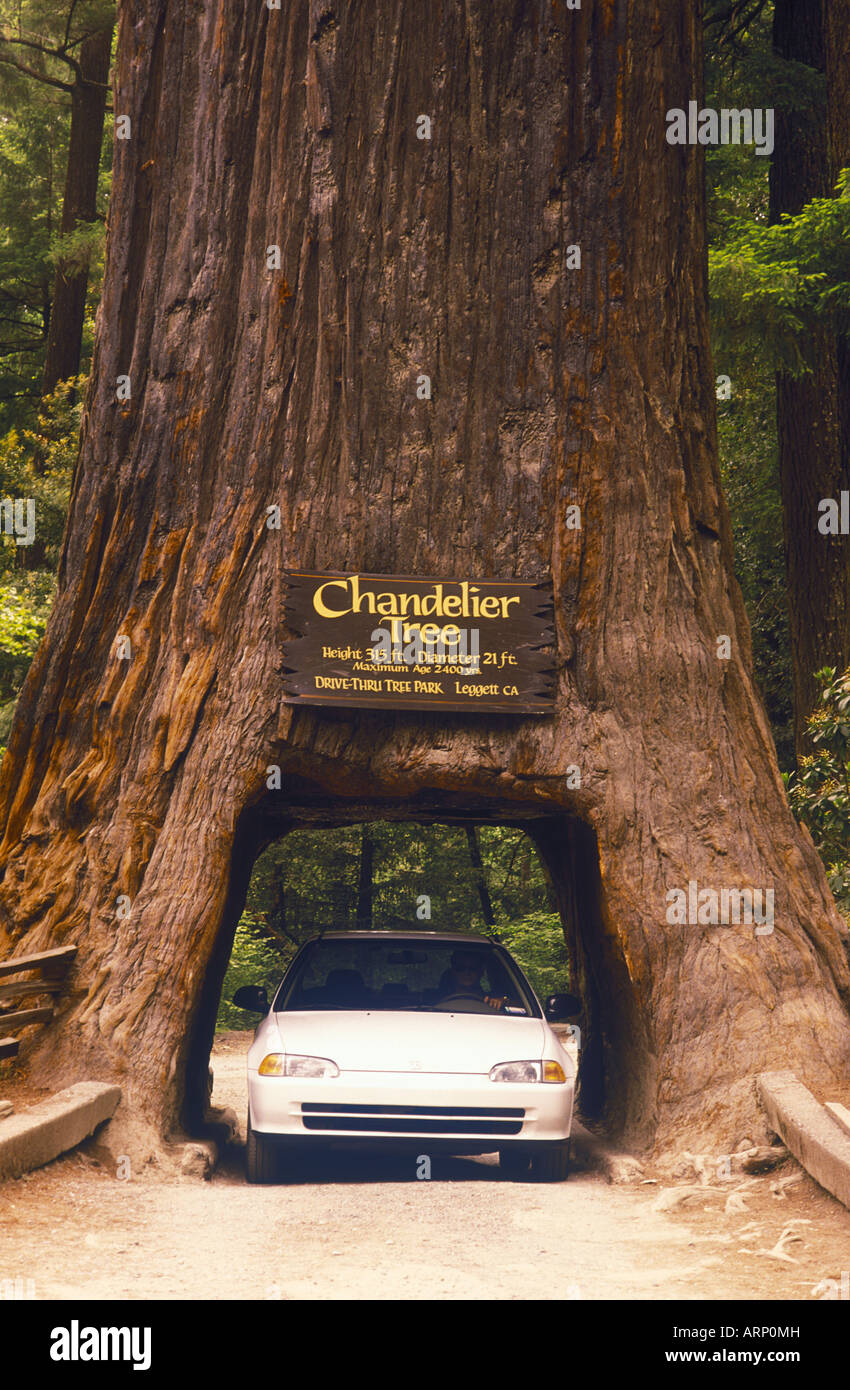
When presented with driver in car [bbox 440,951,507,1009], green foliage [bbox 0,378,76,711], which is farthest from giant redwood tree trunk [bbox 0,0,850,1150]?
green foliage [bbox 0,378,76,711]

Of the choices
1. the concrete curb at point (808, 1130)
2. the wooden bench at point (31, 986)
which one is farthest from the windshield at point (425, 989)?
the concrete curb at point (808, 1130)

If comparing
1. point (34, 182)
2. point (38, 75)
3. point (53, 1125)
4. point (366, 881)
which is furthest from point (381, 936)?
point (34, 182)

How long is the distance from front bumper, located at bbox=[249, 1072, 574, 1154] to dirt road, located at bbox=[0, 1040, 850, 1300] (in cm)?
27

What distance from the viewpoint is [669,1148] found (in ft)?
26.3

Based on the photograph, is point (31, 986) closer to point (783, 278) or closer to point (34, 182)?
point (783, 278)

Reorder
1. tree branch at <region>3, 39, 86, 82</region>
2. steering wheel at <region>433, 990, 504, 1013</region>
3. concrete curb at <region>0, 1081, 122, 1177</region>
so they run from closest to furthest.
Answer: concrete curb at <region>0, 1081, 122, 1177</region>
steering wheel at <region>433, 990, 504, 1013</region>
tree branch at <region>3, 39, 86, 82</region>

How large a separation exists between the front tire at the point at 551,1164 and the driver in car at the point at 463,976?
170cm

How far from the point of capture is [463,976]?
32.1ft

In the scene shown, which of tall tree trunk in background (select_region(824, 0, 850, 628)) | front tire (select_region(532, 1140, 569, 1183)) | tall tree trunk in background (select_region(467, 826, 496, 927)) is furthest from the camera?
tall tree trunk in background (select_region(467, 826, 496, 927))

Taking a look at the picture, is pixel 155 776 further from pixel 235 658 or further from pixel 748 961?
pixel 748 961

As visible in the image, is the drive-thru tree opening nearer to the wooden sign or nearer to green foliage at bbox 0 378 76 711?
green foliage at bbox 0 378 76 711

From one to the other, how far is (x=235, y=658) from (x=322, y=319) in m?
2.49

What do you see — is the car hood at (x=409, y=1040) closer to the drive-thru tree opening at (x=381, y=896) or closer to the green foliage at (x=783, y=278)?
the green foliage at (x=783, y=278)

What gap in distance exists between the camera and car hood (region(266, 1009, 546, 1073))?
25.3ft
